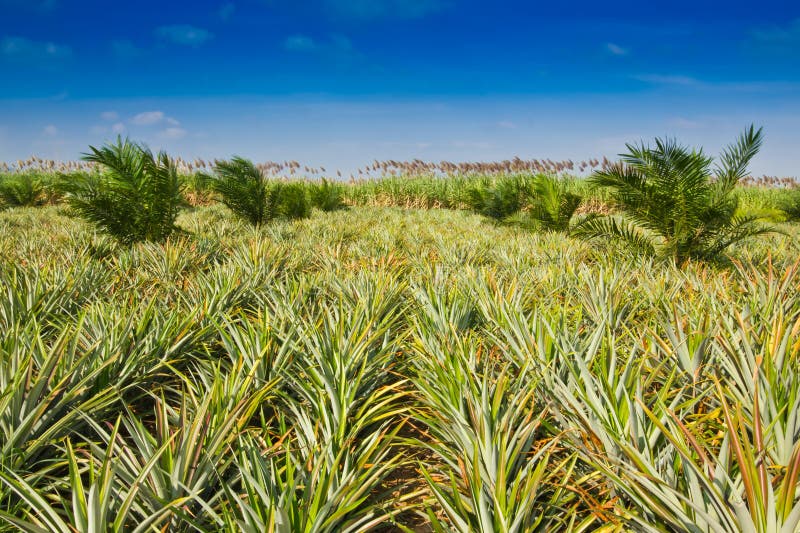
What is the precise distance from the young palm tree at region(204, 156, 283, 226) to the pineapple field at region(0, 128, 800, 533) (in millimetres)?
2943

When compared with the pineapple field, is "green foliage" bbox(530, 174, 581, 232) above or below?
above

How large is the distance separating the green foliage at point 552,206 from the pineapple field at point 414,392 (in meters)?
2.36

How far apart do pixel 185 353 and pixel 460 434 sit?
1.49 m

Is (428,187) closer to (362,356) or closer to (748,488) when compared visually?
(362,356)

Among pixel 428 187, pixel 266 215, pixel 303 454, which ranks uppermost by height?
pixel 428 187

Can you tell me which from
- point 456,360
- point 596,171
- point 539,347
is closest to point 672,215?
point 596,171

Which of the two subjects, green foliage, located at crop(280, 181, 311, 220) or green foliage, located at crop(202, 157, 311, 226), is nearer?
green foliage, located at crop(202, 157, 311, 226)

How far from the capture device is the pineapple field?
1.20m

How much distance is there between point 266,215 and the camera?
830 cm

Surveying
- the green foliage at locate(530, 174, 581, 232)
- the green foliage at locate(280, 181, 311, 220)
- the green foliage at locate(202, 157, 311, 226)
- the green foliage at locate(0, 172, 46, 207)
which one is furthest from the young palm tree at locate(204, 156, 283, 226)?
the green foliage at locate(0, 172, 46, 207)

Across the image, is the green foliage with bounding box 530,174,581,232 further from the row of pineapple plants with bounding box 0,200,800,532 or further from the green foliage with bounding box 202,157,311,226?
the green foliage with bounding box 202,157,311,226

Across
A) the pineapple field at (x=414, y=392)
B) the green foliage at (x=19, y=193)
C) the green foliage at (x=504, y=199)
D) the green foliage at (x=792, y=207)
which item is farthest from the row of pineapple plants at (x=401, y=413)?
the green foliage at (x=792, y=207)

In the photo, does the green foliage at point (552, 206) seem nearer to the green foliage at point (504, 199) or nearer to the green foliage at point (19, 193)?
the green foliage at point (504, 199)

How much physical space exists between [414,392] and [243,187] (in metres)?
6.46
